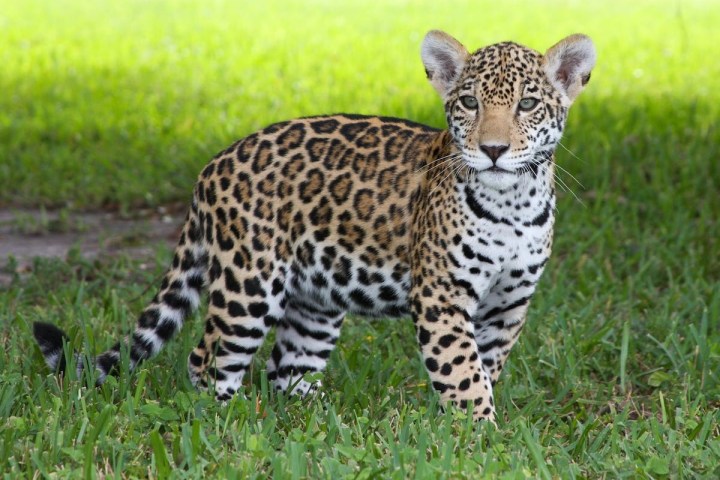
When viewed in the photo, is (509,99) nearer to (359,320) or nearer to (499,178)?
(499,178)

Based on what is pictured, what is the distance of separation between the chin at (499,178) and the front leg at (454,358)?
0.59 m

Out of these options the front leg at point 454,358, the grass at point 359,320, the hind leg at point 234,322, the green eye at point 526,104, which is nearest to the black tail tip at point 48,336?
the grass at point 359,320

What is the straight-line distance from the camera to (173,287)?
223 inches

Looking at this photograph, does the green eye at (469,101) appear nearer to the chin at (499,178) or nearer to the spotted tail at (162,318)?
the chin at (499,178)

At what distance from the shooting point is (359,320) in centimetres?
699

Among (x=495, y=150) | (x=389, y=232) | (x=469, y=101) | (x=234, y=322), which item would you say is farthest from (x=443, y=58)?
(x=234, y=322)

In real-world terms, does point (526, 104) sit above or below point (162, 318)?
above

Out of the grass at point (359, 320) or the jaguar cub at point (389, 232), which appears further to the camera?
the jaguar cub at point (389, 232)

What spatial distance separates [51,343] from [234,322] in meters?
0.85

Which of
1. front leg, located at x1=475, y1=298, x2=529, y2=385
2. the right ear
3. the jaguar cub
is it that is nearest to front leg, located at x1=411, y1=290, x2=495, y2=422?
the jaguar cub

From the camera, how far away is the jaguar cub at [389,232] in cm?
500

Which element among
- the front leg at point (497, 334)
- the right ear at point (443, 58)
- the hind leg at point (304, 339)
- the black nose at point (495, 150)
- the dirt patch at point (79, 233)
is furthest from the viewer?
the dirt patch at point (79, 233)

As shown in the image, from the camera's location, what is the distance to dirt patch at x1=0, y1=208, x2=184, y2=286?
8547 mm

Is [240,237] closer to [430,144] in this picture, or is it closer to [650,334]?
[430,144]
